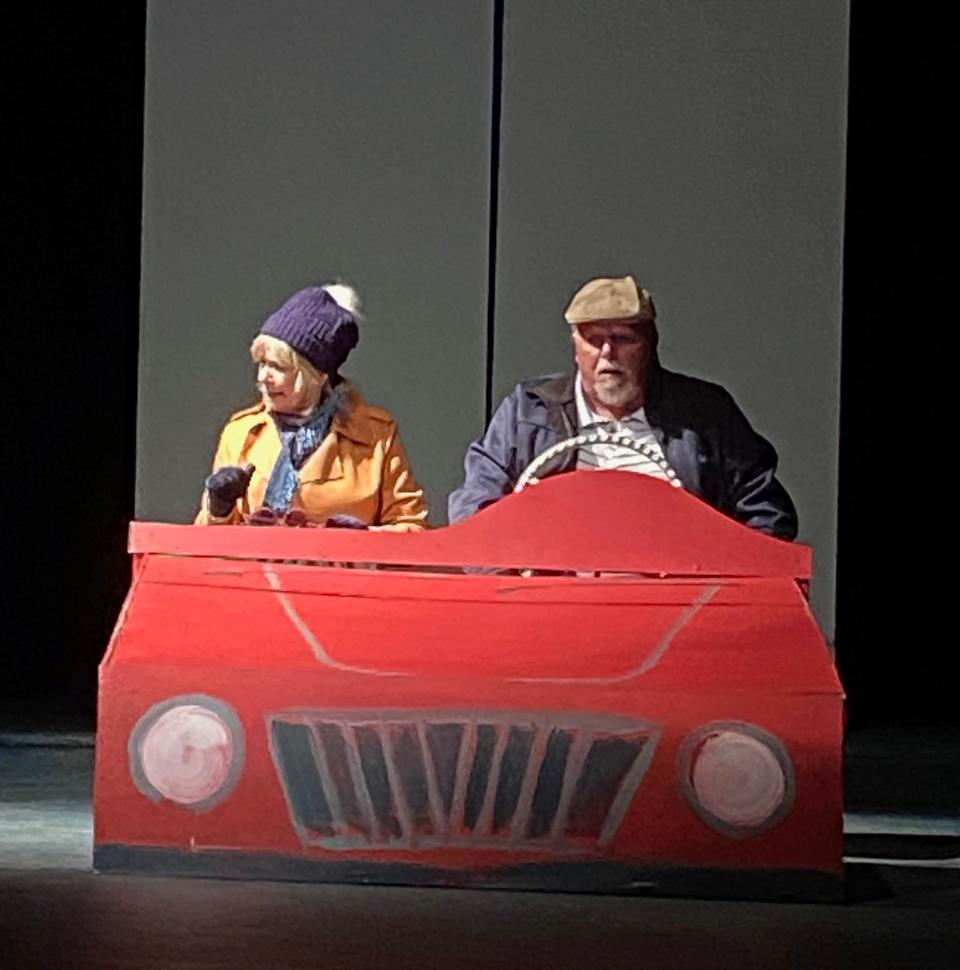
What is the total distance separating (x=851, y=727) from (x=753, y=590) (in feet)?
9.63

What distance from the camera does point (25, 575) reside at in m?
6.63

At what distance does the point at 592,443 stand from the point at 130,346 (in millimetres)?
2955

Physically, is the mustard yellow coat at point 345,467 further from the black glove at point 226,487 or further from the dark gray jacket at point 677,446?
the black glove at point 226,487

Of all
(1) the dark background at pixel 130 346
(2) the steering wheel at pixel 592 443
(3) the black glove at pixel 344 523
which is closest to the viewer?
(2) the steering wheel at pixel 592 443

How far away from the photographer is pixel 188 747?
3490 mm

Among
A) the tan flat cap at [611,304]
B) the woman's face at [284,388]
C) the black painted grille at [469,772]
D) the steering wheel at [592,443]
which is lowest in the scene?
the black painted grille at [469,772]

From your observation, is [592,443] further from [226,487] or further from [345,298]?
[345,298]

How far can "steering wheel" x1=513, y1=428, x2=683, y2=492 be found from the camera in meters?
3.75

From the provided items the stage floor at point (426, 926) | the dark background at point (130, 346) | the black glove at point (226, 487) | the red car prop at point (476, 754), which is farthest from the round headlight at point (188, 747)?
the dark background at point (130, 346)

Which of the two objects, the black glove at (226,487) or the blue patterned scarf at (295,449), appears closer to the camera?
the black glove at (226,487)

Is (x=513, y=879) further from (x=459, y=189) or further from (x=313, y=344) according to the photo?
(x=459, y=189)

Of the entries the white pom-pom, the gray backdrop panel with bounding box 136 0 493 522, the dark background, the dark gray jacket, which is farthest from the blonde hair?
the dark background

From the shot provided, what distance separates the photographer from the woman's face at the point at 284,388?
4125 millimetres

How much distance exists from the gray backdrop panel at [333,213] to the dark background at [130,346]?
627 millimetres
